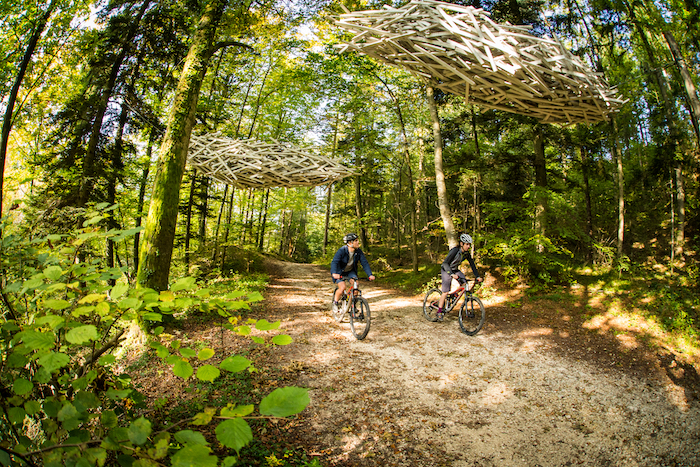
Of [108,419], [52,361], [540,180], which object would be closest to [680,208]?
[540,180]

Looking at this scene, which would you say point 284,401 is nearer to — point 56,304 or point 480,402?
point 56,304

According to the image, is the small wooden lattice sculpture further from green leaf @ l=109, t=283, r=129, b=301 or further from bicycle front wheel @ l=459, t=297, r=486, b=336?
bicycle front wheel @ l=459, t=297, r=486, b=336

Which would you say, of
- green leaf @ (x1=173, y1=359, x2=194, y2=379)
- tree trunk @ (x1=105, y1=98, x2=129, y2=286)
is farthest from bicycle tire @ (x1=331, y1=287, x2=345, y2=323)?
tree trunk @ (x1=105, y1=98, x2=129, y2=286)

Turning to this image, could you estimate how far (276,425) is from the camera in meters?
2.84

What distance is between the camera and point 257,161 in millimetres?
5355

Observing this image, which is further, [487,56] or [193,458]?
[487,56]

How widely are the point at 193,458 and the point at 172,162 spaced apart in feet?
16.6

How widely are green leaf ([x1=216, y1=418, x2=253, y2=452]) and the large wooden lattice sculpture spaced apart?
15.8ft

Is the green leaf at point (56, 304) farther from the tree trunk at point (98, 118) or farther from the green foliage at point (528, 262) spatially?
the green foliage at point (528, 262)

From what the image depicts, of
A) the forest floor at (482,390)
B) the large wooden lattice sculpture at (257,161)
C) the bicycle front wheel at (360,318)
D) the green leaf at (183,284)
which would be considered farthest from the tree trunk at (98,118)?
the green leaf at (183,284)

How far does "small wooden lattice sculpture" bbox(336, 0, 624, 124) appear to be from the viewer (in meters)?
2.74

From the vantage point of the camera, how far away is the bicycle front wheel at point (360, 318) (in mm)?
5133

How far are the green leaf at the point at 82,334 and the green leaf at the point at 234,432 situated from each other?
1.73 feet

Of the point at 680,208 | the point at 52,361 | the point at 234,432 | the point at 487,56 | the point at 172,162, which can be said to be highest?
the point at 487,56
